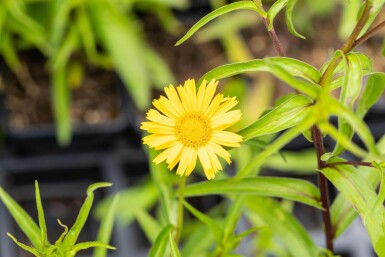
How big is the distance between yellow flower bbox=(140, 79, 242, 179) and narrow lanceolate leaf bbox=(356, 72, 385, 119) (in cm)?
16

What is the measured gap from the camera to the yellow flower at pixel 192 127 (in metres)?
0.57

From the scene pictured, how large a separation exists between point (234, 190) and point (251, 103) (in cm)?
71

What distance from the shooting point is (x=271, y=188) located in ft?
2.24

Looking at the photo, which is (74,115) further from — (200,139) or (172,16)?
(200,139)

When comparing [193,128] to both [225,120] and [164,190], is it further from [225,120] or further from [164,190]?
[164,190]

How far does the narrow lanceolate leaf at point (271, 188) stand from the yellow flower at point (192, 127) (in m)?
0.10

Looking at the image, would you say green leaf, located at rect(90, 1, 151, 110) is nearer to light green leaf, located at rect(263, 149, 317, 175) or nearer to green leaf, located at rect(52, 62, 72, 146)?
green leaf, located at rect(52, 62, 72, 146)

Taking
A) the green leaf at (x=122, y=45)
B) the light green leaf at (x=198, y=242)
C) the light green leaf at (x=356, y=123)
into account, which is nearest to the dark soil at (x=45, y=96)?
the green leaf at (x=122, y=45)

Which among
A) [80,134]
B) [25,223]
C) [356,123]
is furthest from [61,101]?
[356,123]

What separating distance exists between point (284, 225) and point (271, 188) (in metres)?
0.12

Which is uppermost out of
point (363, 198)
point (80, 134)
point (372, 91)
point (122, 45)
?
point (122, 45)

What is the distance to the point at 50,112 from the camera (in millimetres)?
1415

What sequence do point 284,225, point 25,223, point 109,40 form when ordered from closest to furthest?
point 25,223 → point 284,225 → point 109,40

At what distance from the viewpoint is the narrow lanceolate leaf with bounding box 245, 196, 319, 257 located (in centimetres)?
77
